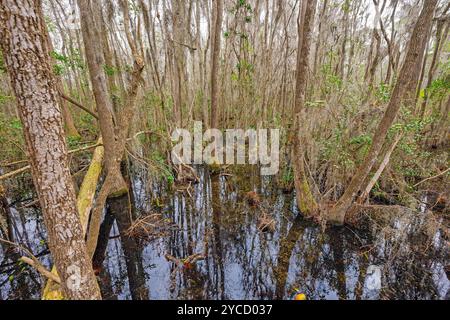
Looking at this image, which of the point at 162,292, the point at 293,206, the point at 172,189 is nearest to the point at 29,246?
the point at 162,292

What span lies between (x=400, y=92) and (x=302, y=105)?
148 centimetres

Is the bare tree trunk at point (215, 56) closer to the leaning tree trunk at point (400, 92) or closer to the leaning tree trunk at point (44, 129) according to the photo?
the leaning tree trunk at point (400, 92)

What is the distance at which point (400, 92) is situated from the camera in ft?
10.6

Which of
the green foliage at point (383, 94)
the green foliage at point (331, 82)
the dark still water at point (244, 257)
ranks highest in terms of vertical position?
the green foliage at point (331, 82)

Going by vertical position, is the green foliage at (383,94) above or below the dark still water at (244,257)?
above

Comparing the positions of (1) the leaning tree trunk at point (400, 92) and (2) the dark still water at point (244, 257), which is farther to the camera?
(2) the dark still water at point (244, 257)

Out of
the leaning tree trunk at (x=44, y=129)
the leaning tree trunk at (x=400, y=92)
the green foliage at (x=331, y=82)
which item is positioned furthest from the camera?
the green foliage at (x=331, y=82)

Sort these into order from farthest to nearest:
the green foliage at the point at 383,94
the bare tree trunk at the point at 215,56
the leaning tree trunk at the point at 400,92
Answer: the bare tree trunk at the point at 215,56
the green foliage at the point at 383,94
the leaning tree trunk at the point at 400,92

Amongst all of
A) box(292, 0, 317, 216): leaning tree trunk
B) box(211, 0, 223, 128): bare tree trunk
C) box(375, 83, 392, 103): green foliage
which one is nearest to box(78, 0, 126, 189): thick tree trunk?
box(211, 0, 223, 128): bare tree trunk

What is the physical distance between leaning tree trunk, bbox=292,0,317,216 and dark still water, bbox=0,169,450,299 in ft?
1.76

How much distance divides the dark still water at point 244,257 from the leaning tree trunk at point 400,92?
612 mm

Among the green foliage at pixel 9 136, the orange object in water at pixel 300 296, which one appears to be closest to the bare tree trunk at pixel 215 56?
the green foliage at pixel 9 136

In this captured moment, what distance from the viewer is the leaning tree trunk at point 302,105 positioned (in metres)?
3.66

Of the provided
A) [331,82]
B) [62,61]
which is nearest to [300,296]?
[331,82]
